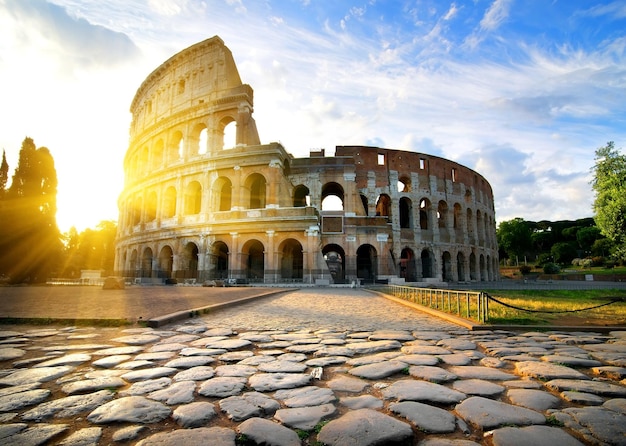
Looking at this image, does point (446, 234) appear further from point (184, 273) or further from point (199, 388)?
point (199, 388)

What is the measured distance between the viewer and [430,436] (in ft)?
5.27

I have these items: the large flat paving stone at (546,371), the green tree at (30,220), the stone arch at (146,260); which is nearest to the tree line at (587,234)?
the large flat paving stone at (546,371)

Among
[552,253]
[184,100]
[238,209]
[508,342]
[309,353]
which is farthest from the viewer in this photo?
[552,253]

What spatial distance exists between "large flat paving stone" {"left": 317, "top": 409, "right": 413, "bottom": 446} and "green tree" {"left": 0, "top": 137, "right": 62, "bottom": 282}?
1173 inches

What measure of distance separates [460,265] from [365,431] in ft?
106

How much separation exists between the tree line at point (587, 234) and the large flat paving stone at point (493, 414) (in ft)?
90.0

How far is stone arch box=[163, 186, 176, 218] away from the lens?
26.1 metres

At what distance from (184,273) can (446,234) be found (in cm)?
2264

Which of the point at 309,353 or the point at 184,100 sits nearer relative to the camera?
the point at 309,353

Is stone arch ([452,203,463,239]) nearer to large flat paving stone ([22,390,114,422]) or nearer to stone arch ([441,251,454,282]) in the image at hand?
stone arch ([441,251,454,282])

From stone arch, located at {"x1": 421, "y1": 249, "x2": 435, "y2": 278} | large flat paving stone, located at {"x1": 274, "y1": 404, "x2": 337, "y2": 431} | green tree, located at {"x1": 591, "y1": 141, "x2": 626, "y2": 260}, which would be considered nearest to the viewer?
large flat paving stone, located at {"x1": 274, "y1": 404, "x2": 337, "y2": 431}

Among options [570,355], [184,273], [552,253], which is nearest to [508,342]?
[570,355]

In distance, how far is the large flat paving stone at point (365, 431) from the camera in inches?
60.4

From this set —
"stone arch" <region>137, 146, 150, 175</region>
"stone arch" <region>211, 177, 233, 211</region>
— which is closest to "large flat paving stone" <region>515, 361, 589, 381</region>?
"stone arch" <region>211, 177, 233, 211</region>
